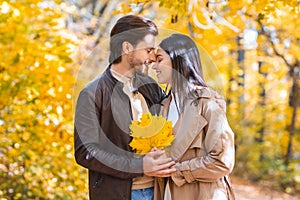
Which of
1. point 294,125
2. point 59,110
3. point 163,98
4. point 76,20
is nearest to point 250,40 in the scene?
point 294,125

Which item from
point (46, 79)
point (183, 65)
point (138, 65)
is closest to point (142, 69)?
point (138, 65)

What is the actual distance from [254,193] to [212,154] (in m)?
6.94

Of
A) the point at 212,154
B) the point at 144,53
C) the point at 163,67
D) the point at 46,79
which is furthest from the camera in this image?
the point at 46,79

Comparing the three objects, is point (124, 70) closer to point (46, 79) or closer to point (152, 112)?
point (152, 112)

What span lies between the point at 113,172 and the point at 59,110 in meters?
2.39

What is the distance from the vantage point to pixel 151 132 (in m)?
2.79

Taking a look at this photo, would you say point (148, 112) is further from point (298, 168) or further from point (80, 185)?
point (298, 168)

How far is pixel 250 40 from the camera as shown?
30.1 feet

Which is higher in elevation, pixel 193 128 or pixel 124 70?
pixel 124 70

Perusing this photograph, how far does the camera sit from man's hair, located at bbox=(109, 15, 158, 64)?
296 cm

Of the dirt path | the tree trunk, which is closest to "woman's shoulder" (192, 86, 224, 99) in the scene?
the dirt path

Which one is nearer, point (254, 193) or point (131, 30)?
point (131, 30)

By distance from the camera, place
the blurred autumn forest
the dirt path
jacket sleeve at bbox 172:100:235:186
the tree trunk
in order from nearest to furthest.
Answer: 1. jacket sleeve at bbox 172:100:235:186
2. the blurred autumn forest
3. the dirt path
4. the tree trunk

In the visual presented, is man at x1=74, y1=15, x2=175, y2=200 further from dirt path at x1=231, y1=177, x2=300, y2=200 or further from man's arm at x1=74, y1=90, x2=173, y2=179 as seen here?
dirt path at x1=231, y1=177, x2=300, y2=200
